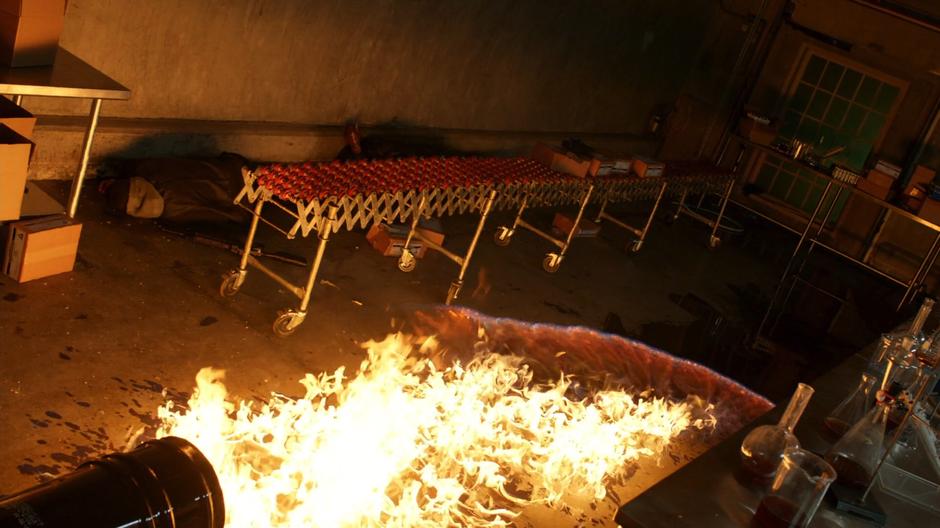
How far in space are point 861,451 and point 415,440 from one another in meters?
2.36

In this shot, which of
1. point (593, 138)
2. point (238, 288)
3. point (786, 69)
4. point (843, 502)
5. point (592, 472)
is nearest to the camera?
point (843, 502)

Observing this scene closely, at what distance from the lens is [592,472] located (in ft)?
16.6

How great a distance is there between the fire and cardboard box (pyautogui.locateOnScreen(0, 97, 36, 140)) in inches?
61.5

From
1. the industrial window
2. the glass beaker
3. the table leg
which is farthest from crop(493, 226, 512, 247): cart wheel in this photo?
the industrial window

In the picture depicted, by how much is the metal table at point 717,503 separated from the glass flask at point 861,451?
0.44 feet

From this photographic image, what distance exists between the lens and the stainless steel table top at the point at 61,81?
4.47 metres

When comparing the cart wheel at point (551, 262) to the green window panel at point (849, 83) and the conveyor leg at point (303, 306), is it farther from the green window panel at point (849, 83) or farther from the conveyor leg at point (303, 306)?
the green window panel at point (849, 83)

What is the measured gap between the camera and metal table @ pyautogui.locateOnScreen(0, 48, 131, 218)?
448 cm

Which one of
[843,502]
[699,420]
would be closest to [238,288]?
[699,420]

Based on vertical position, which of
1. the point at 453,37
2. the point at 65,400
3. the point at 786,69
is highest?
the point at 786,69

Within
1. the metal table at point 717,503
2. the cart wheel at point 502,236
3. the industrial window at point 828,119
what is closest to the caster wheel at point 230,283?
the cart wheel at point 502,236

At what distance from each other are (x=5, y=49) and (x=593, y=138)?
8.41 metres

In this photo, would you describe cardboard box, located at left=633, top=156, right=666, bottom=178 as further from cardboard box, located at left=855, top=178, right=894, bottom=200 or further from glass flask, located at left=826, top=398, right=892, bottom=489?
glass flask, located at left=826, top=398, right=892, bottom=489

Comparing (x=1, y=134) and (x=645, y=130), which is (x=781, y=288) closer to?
(x=645, y=130)
